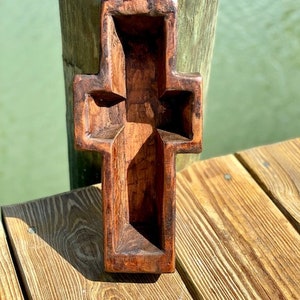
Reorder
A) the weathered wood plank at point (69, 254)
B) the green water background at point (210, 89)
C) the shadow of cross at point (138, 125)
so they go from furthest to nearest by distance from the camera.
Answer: the green water background at point (210, 89), the weathered wood plank at point (69, 254), the shadow of cross at point (138, 125)

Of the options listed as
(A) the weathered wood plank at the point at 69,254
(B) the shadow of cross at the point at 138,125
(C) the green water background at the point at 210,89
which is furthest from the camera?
(C) the green water background at the point at 210,89

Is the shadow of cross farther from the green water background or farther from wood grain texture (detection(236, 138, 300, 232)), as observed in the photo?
the green water background

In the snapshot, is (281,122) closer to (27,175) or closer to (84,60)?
(27,175)

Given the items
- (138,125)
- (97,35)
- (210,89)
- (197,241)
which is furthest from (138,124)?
(210,89)

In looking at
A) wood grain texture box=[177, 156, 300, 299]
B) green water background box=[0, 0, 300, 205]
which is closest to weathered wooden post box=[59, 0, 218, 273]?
wood grain texture box=[177, 156, 300, 299]

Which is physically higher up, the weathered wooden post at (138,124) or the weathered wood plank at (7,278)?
the weathered wooden post at (138,124)

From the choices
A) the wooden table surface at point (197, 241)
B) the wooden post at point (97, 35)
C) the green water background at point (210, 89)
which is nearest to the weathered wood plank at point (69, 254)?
the wooden table surface at point (197, 241)

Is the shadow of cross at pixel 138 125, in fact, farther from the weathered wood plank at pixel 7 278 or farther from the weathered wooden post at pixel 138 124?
the weathered wood plank at pixel 7 278

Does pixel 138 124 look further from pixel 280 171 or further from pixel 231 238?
pixel 280 171
